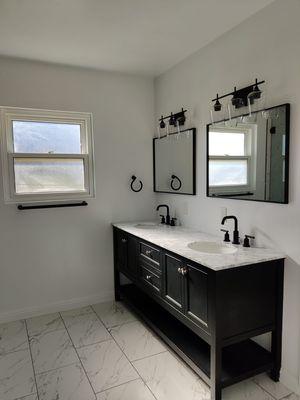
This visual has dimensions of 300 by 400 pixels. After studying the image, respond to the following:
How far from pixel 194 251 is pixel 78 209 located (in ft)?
5.26

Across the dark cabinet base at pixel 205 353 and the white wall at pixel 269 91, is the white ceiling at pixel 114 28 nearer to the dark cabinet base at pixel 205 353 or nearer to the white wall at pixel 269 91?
the white wall at pixel 269 91

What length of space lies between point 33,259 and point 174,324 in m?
1.57

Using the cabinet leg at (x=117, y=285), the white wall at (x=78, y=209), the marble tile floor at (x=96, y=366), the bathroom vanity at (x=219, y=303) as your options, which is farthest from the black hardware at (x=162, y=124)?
the marble tile floor at (x=96, y=366)

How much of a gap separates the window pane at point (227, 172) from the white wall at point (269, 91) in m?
0.13

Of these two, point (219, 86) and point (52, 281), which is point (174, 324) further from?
point (219, 86)

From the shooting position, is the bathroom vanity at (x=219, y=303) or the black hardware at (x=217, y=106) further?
the black hardware at (x=217, y=106)

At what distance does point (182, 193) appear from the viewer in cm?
306

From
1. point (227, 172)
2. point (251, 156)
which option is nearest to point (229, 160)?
point (227, 172)

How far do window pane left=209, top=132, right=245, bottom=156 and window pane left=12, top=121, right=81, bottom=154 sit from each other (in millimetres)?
1492

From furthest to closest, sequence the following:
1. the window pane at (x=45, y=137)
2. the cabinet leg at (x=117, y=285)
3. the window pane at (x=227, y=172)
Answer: the cabinet leg at (x=117, y=285)
the window pane at (x=45, y=137)
the window pane at (x=227, y=172)

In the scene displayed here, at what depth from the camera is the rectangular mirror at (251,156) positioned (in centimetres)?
199

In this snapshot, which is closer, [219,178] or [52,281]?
[219,178]

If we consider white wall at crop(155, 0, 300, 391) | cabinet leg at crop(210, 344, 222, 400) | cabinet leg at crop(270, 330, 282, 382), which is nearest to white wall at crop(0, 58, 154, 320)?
white wall at crop(155, 0, 300, 391)

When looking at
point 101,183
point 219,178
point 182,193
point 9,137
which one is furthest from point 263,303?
point 9,137
